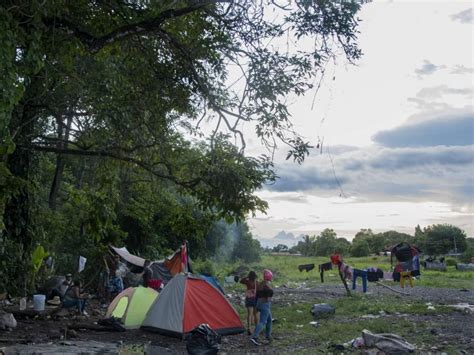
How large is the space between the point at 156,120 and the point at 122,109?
3.92ft

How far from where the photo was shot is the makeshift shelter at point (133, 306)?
11.4 m

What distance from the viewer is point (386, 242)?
50.5m

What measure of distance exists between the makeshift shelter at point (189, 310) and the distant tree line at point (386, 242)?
118 feet

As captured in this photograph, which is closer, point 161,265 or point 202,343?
point 202,343

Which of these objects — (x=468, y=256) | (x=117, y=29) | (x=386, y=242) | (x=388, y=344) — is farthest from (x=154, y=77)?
(x=386, y=242)

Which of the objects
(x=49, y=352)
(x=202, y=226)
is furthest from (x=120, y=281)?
(x=49, y=352)

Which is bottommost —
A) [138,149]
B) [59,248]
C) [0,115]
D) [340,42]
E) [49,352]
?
[49,352]

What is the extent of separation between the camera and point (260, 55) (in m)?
8.95

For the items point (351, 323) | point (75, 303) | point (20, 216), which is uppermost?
point (20, 216)

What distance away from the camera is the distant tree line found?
4869 cm

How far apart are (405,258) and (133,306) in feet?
36.4

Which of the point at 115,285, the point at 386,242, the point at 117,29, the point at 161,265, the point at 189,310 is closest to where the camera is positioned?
the point at 117,29

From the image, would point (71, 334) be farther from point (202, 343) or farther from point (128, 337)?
point (202, 343)

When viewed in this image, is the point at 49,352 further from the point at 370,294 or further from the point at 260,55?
the point at 370,294
